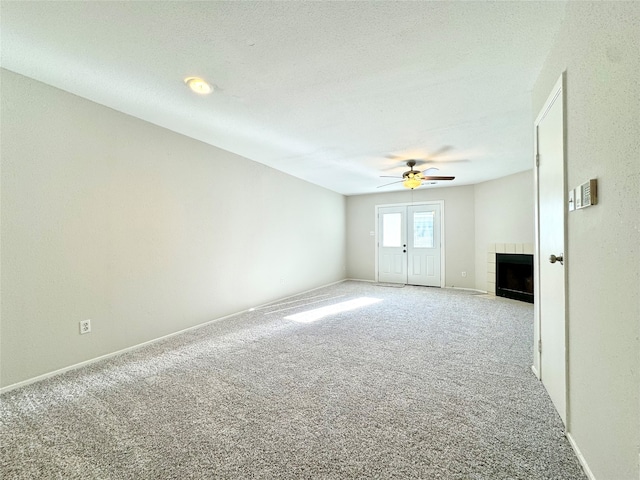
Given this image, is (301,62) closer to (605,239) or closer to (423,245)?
(605,239)

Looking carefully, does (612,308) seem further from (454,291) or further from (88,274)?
(454,291)

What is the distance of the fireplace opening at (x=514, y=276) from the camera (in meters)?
4.75

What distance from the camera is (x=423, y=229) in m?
6.57

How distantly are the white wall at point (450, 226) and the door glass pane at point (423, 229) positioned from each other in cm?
34

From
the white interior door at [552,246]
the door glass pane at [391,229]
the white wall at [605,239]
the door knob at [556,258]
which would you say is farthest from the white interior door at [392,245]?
the white wall at [605,239]

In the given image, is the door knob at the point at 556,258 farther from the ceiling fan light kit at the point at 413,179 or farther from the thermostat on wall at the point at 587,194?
the ceiling fan light kit at the point at 413,179

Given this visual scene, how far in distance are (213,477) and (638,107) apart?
2242mm

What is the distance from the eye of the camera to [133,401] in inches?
75.1

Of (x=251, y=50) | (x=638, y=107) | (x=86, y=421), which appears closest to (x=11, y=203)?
(x=86, y=421)

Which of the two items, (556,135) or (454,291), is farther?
(454,291)

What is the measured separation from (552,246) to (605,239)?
73 cm

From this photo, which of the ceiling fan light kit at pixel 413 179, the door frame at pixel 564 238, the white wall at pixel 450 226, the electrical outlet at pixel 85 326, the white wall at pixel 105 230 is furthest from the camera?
the white wall at pixel 450 226

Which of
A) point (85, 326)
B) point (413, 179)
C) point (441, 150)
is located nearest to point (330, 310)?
point (413, 179)

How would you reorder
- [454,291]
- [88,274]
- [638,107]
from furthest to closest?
[454,291] < [88,274] < [638,107]
